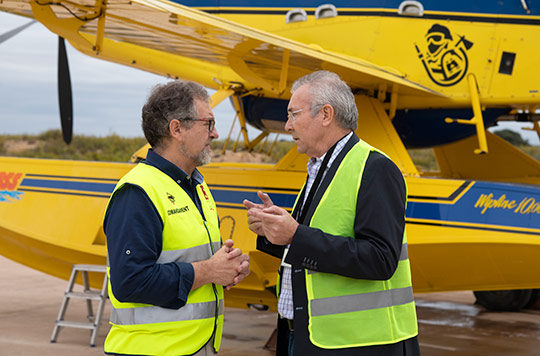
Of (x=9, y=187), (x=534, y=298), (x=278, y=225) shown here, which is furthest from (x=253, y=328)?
(x=278, y=225)

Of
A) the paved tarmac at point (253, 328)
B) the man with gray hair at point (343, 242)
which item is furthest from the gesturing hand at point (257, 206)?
the paved tarmac at point (253, 328)

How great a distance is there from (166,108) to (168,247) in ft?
1.65

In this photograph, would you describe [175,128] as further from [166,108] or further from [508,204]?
[508,204]

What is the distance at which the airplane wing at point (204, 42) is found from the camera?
4707mm

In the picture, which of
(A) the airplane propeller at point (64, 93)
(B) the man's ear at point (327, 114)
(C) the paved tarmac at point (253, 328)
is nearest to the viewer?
(B) the man's ear at point (327, 114)

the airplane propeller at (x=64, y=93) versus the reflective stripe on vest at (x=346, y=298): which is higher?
the reflective stripe on vest at (x=346, y=298)

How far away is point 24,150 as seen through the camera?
117 ft

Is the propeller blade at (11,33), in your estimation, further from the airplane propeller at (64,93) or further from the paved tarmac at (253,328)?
the paved tarmac at (253,328)

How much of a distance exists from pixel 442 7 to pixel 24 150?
3298 centimetres

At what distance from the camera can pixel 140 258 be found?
209 cm

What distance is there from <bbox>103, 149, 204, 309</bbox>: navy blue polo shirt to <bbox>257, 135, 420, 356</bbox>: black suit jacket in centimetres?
38

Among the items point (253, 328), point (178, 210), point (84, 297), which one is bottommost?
point (253, 328)

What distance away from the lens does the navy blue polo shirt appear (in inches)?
82.3

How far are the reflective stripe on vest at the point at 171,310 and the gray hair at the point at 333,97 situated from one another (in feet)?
1.89
